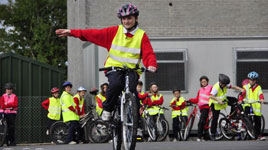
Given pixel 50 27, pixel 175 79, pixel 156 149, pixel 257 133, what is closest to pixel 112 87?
pixel 156 149

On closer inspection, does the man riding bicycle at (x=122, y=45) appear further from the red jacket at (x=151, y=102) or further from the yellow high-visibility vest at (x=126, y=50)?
the red jacket at (x=151, y=102)

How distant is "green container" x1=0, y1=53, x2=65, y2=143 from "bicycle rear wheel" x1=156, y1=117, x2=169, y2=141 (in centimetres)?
436

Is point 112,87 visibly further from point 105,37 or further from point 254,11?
point 254,11

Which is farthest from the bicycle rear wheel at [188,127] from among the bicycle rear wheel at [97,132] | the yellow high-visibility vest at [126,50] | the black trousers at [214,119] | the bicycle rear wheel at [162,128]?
the yellow high-visibility vest at [126,50]

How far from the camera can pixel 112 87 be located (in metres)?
7.63

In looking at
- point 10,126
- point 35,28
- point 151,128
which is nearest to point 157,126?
point 151,128

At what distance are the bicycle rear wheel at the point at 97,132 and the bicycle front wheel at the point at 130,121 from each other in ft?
25.6

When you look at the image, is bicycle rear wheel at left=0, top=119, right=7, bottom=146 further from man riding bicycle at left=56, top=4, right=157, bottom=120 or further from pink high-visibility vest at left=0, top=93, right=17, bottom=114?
man riding bicycle at left=56, top=4, right=157, bottom=120

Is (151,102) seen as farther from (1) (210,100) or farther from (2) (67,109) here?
(2) (67,109)

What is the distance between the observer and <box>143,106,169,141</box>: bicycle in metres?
15.7

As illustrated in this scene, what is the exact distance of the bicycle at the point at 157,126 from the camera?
15719 millimetres

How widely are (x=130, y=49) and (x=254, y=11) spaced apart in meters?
11.4

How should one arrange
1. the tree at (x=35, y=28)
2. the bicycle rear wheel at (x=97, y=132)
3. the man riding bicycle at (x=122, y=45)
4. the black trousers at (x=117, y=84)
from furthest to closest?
1. the tree at (x=35, y=28)
2. the bicycle rear wheel at (x=97, y=132)
3. the man riding bicycle at (x=122, y=45)
4. the black trousers at (x=117, y=84)

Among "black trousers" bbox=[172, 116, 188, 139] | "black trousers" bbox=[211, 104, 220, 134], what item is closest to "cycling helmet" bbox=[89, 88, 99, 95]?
"black trousers" bbox=[172, 116, 188, 139]
